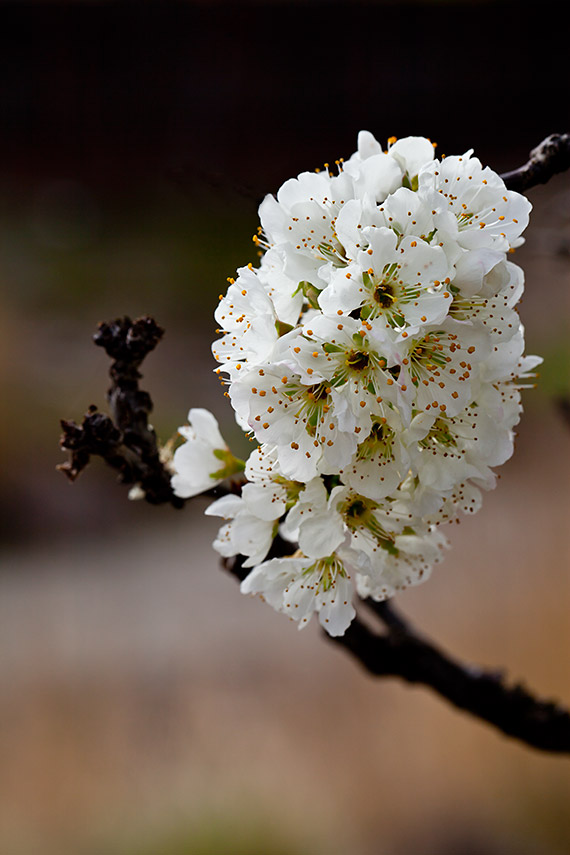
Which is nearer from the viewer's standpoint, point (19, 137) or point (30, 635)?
point (30, 635)

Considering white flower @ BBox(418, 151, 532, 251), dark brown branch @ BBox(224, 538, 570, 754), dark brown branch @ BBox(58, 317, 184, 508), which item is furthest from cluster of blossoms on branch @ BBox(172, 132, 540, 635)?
dark brown branch @ BBox(224, 538, 570, 754)

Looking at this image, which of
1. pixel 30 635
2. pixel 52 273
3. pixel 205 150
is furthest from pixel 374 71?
pixel 30 635

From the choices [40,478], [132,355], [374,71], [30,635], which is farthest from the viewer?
[374,71]

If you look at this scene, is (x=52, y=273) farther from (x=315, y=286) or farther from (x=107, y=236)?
(x=315, y=286)

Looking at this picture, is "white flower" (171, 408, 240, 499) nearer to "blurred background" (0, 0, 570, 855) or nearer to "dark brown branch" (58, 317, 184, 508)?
"dark brown branch" (58, 317, 184, 508)

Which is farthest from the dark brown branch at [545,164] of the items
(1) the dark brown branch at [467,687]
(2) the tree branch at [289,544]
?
(1) the dark brown branch at [467,687]

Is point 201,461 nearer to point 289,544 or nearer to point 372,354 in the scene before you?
point 289,544
